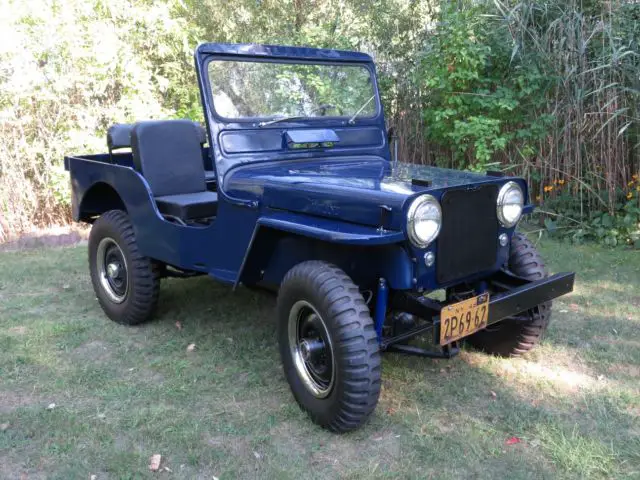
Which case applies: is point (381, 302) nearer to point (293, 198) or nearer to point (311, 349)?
point (311, 349)

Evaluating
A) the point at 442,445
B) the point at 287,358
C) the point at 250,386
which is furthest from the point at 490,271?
the point at 250,386

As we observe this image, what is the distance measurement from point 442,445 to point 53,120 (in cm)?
620

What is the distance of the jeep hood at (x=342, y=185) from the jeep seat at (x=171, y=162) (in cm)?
60

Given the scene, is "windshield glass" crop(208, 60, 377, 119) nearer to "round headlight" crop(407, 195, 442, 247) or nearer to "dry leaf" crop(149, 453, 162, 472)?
"round headlight" crop(407, 195, 442, 247)

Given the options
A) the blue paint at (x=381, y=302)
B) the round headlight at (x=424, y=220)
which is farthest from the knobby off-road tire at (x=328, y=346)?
the round headlight at (x=424, y=220)

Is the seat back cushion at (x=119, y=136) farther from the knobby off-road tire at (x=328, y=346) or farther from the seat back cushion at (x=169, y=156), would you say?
the knobby off-road tire at (x=328, y=346)

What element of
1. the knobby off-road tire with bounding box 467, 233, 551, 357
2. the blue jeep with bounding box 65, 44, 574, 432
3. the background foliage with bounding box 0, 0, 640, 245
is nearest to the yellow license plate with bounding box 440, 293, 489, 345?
the blue jeep with bounding box 65, 44, 574, 432

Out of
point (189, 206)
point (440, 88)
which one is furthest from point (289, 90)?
point (440, 88)

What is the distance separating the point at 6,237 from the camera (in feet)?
22.0

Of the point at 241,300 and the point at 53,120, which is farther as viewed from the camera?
the point at 53,120

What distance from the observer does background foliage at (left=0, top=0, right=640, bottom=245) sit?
5785 mm

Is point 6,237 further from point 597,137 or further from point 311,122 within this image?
point 597,137

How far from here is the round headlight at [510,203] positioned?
2844mm

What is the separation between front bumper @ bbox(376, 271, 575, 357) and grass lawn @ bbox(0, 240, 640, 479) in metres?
0.39
